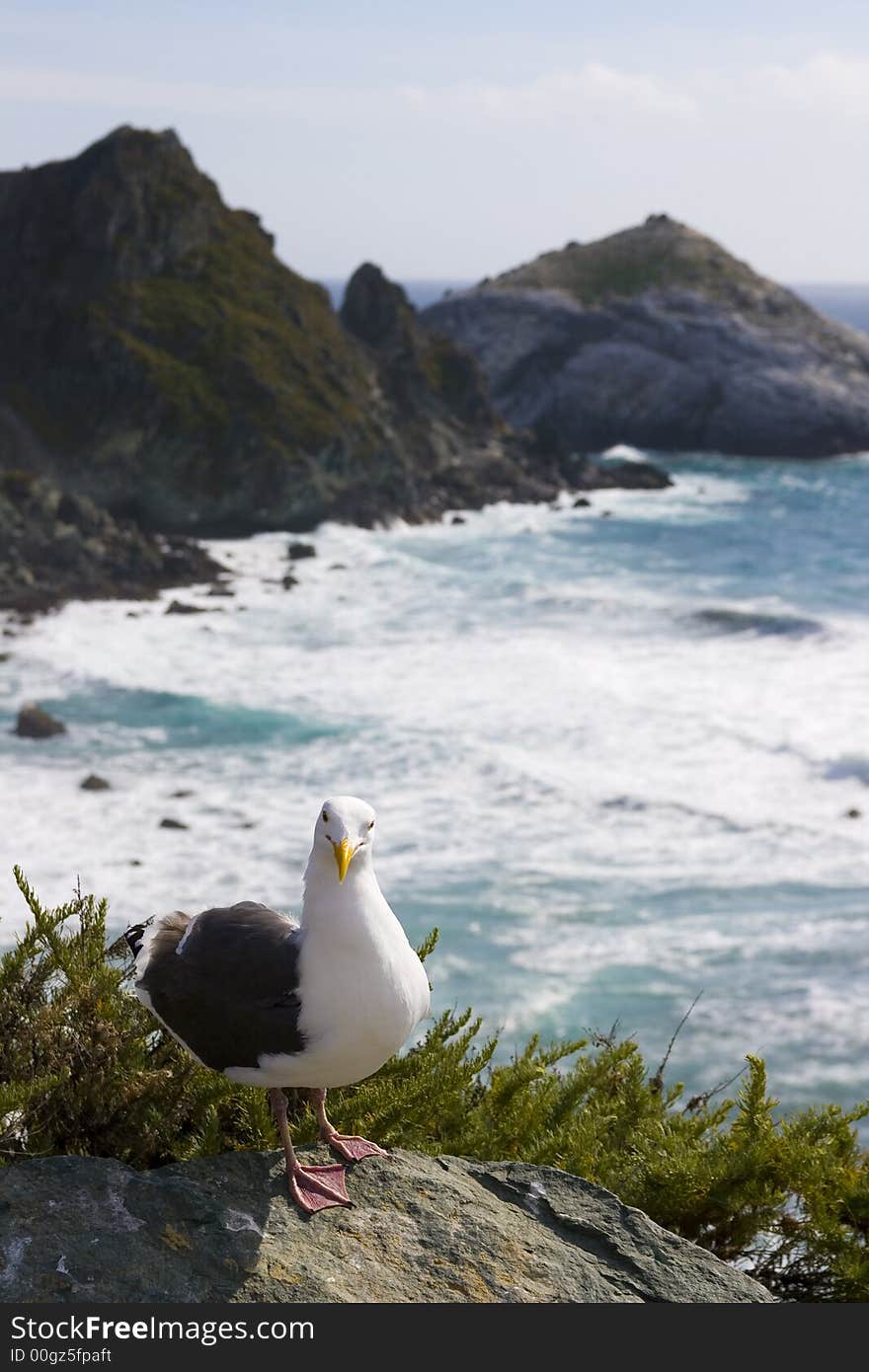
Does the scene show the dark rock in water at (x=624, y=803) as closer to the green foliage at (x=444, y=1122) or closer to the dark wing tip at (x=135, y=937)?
the green foliage at (x=444, y=1122)

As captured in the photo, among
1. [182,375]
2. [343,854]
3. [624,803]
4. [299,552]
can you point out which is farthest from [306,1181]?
[182,375]

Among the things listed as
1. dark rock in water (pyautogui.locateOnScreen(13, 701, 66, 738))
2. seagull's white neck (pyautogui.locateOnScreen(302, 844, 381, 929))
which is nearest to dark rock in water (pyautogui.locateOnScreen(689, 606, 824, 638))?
dark rock in water (pyautogui.locateOnScreen(13, 701, 66, 738))

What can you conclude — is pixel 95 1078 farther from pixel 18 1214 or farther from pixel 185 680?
pixel 185 680

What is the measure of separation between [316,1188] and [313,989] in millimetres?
854

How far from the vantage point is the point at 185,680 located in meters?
37.5

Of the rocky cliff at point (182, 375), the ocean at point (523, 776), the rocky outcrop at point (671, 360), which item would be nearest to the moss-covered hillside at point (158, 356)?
the rocky cliff at point (182, 375)

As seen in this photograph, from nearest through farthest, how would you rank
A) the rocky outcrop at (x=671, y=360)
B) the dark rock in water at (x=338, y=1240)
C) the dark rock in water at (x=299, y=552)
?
the dark rock in water at (x=338, y=1240)
the dark rock in water at (x=299, y=552)
the rocky outcrop at (x=671, y=360)

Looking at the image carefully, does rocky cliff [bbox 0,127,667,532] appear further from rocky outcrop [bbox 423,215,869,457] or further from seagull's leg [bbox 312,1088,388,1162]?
seagull's leg [bbox 312,1088,388,1162]

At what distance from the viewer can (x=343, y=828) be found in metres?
4.68

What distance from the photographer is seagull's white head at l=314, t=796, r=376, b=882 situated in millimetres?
4648

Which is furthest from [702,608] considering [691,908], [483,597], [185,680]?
[691,908]

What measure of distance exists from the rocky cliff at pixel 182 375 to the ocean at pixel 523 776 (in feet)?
22.8

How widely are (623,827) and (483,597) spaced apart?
23.1 m

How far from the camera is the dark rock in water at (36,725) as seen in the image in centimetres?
3212
